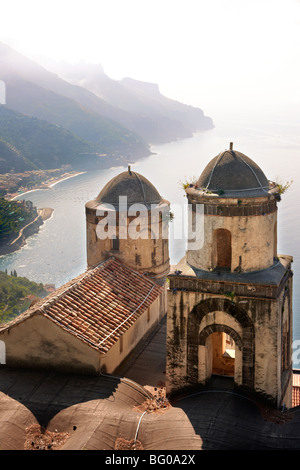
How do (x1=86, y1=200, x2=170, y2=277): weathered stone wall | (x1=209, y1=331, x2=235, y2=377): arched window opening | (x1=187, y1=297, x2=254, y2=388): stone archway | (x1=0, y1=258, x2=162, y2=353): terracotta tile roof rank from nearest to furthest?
(x1=187, y1=297, x2=254, y2=388): stone archway, (x1=0, y1=258, x2=162, y2=353): terracotta tile roof, (x1=209, y1=331, x2=235, y2=377): arched window opening, (x1=86, y1=200, x2=170, y2=277): weathered stone wall

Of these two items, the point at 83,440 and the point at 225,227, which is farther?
the point at 225,227

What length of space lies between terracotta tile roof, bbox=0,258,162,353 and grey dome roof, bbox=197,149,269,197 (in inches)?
191

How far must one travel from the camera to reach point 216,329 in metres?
12.5

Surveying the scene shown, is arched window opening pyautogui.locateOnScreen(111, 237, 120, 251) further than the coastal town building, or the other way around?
arched window opening pyautogui.locateOnScreen(111, 237, 120, 251)

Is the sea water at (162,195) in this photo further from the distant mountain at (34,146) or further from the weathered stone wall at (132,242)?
the distant mountain at (34,146)

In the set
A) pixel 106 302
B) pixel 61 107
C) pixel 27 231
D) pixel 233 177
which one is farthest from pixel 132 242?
pixel 61 107

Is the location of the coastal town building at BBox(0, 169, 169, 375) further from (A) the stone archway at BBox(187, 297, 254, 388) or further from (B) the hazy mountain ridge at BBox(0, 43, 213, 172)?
(B) the hazy mountain ridge at BBox(0, 43, 213, 172)

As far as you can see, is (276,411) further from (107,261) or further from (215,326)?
(107,261)

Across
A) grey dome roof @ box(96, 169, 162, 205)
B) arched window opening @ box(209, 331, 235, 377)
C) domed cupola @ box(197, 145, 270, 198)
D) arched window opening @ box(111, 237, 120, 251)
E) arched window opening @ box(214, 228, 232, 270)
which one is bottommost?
arched window opening @ box(209, 331, 235, 377)

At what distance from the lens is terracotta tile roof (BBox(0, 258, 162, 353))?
1370cm

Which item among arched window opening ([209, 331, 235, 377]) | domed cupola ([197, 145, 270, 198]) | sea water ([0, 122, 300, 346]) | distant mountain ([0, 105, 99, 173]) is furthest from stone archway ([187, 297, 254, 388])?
distant mountain ([0, 105, 99, 173])
